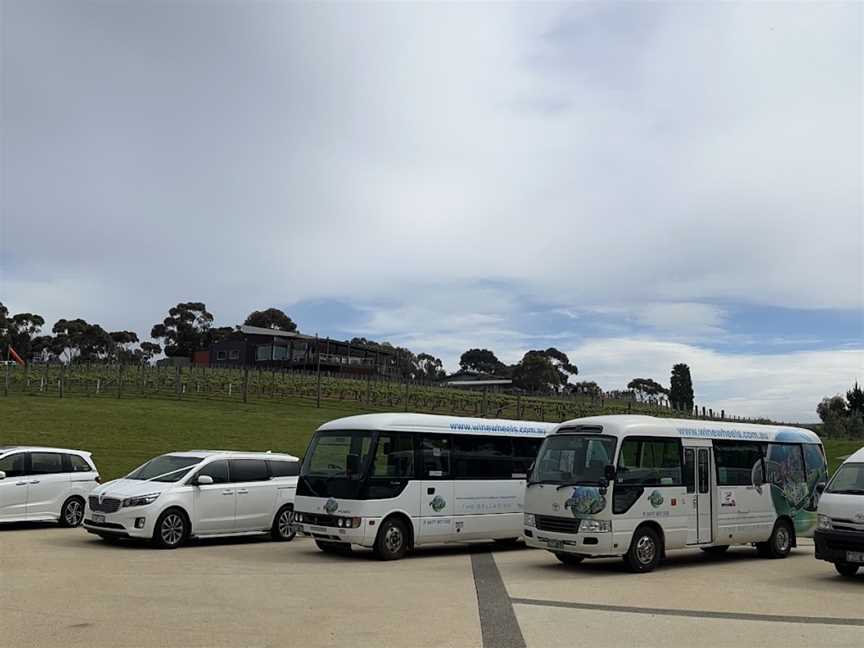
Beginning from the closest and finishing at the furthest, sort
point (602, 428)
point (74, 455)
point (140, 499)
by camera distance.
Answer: point (602, 428) → point (140, 499) → point (74, 455)

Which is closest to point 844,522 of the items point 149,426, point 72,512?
point 72,512

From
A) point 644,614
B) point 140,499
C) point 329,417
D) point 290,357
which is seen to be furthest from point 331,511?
point 290,357

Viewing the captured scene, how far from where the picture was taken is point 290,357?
84188 millimetres

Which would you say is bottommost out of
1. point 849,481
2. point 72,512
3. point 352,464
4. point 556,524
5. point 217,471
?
point 72,512

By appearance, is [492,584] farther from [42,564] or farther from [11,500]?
[11,500]

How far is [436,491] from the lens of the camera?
53.9ft

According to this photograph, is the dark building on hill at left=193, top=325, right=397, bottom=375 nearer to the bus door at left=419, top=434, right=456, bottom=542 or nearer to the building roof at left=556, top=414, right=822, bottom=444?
the bus door at left=419, top=434, right=456, bottom=542

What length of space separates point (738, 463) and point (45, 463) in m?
14.2

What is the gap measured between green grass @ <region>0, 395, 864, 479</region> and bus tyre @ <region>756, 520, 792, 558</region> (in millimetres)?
15791

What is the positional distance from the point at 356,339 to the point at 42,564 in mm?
103720

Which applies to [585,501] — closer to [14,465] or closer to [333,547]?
[333,547]

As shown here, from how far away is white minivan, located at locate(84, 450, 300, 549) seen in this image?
52.8 feet

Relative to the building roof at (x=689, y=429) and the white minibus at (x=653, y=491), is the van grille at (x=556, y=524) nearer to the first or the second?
the white minibus at (x=653, y=491)

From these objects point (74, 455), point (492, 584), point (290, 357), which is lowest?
point (492, 584)
